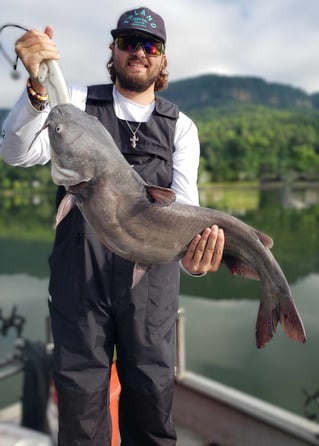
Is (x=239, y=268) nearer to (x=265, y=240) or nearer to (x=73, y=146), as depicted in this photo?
(x=265, y=240)

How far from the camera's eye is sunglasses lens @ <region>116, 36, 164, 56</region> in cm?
301

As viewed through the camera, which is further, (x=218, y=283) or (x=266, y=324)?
(x=218, y=283)

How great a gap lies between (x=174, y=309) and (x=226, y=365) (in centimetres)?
1579

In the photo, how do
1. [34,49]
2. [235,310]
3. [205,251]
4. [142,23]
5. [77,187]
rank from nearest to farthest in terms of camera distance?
[34,49] < [77,187] < [205,251] < [142,23] < [235,310]

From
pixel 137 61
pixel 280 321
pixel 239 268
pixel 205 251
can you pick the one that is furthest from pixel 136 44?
pixel 280 321

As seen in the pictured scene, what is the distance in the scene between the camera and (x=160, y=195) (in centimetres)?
265

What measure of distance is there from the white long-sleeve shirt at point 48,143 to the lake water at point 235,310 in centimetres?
1082

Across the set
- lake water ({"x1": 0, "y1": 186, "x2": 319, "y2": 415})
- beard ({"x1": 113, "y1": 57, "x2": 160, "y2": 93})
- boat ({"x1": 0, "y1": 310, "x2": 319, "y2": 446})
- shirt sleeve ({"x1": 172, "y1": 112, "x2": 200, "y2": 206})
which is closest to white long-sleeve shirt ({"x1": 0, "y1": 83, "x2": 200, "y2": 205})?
shirt sleeve ({"x1": 172, "y1": 112, "x2": 200, "y2": 206})

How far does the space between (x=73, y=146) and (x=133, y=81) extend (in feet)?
3.26

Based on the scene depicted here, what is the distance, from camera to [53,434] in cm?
589

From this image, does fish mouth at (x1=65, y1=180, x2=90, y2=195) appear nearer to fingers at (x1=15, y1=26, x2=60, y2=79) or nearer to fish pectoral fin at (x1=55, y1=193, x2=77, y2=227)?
fish pectoral fin at (x1=55, y1=193, x2=77, y2=227)

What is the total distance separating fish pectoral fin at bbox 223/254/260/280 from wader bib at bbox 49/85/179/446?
0.57 m

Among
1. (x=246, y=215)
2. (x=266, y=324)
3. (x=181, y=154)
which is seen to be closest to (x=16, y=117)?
(x=181, y=154)

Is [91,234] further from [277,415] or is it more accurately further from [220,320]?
[220,320]
